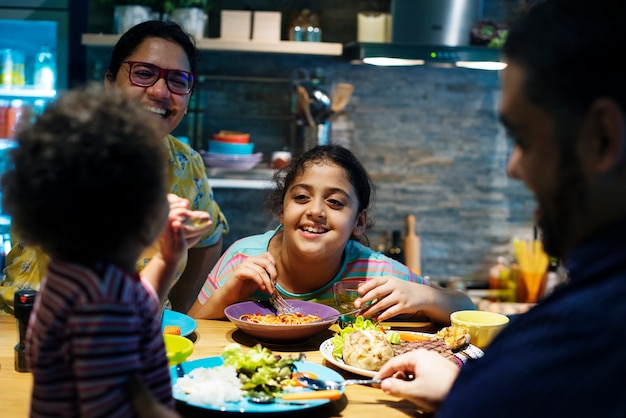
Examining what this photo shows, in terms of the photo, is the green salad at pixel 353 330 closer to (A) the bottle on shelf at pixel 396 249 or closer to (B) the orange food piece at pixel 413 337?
(B) the orange food piece at pixel 413 337

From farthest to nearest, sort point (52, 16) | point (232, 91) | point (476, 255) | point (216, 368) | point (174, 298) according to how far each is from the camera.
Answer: point (476, 255), point (232, 91), point (52, 16), point (174, 298), point (216, 368)

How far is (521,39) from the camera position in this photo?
2.80ft

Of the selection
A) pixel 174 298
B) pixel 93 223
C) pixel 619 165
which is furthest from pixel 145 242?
pixel 174 298

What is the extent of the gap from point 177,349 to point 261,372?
167 mm

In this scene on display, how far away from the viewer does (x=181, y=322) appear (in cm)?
176

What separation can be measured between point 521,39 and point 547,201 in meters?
0.20

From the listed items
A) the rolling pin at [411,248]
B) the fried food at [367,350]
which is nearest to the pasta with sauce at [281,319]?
the fried food at [367,350]

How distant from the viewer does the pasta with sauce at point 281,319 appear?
5.58ft

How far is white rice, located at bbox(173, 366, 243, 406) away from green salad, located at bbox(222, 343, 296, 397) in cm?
2

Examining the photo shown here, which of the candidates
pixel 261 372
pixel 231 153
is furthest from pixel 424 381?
pixel 231 153

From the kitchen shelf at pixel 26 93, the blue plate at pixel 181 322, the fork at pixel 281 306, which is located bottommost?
the blue plate at pixel 181 322

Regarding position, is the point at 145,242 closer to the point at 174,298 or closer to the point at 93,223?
the point at 93,223

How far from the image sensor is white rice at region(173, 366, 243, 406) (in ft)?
4.09

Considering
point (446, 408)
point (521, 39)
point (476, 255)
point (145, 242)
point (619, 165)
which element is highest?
point (521, 39)
